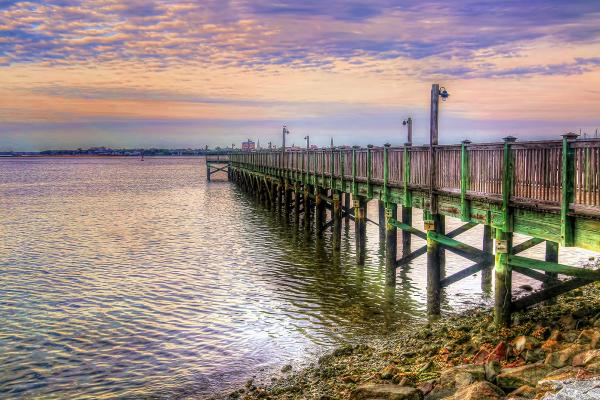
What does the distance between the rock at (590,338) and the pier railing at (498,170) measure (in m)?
1.78

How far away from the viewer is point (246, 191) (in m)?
62.9

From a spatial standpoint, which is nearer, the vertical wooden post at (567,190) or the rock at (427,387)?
the rock at (427,387)

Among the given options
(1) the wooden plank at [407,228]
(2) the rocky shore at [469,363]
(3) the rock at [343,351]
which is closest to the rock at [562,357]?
(2) the rocky shore at [469,363]

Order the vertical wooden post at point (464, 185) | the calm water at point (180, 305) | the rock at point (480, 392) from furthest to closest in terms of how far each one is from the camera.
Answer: the vertical wooden post at point (464, 185), the calm water at point (180, 305), the rock at point (480, 392)

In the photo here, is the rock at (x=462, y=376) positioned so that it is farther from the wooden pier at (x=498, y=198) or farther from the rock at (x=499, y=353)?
the wooden pier at (x=498, y=198)

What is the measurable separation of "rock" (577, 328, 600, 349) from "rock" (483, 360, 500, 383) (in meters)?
1.44

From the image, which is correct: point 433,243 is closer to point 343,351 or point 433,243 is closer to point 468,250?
point 468,250

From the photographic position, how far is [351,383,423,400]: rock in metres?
8.34

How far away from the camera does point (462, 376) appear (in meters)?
8.30

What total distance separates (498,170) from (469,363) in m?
4.31

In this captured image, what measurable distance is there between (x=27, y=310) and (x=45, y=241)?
540 inches

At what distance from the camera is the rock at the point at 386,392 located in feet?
27.3

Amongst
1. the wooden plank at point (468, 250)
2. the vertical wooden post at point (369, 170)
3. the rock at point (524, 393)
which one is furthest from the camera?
the vertical wooden post at point (369, 170)

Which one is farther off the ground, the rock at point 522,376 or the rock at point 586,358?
the rock at point 586,358
